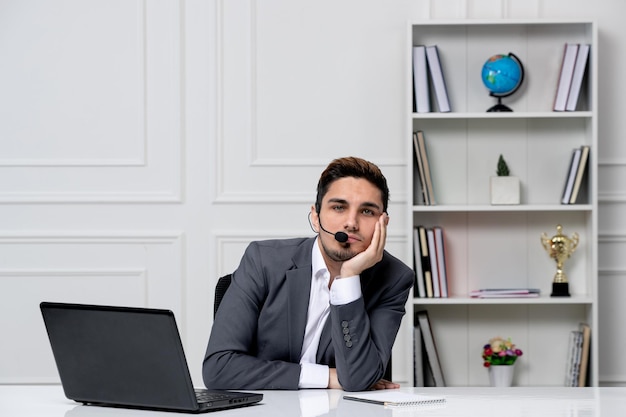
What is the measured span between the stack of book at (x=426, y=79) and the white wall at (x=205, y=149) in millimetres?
165

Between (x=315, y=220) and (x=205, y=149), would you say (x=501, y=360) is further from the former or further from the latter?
(x=315, y=220)

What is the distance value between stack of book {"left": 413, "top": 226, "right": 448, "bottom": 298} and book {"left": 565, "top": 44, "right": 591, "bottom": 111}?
2.66ft

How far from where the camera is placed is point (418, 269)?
3.98 m

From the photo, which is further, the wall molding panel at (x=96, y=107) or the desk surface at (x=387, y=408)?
the wall molding panel at (x=96, y=107)

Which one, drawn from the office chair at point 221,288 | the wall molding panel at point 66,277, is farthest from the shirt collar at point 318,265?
the wall molding panel at point 66,277

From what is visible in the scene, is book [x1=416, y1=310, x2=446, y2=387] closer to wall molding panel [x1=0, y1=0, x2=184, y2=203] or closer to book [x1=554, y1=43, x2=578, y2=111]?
book [x1=554, y1=43, x2=578, y2=111]

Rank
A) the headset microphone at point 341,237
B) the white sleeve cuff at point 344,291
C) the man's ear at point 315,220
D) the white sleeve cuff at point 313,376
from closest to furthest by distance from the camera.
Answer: the white sleeve cuff at point 313,376, the white sleeve cuff at point 344,291, the headset microphone at point 341,237, the man's ear at point 315,220

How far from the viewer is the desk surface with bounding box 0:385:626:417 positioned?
177 cm

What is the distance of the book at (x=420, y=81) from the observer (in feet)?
13.0

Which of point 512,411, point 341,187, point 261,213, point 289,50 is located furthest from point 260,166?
point 512,411

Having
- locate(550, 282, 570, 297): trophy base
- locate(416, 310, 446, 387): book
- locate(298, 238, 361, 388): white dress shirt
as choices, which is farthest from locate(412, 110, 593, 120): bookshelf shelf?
locate(298, 238, 361, 388): white dress shirt

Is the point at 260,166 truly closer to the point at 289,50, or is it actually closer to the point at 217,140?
the point at 217,140

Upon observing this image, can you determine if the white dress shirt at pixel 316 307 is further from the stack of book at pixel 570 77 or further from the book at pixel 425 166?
the stack of book at pixel 570 77

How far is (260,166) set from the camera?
413 cm
